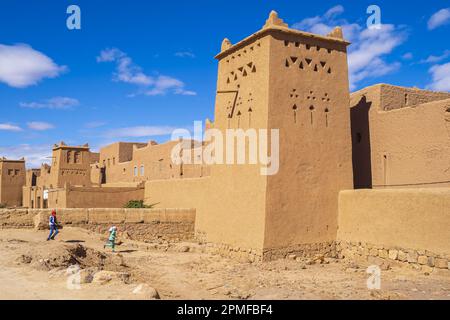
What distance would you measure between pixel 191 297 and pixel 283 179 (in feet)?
14.5

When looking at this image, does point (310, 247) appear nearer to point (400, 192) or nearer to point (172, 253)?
point (400, 192)

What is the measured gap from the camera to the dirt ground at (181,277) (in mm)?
7352

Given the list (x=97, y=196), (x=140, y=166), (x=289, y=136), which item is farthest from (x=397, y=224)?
(x=140, y=166)

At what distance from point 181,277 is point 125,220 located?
5.74 m

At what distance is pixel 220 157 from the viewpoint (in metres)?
13.9

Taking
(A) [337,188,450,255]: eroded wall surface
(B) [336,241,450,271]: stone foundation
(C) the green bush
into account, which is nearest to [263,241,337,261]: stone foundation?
(B) [336,241,450,271]: stone foundation

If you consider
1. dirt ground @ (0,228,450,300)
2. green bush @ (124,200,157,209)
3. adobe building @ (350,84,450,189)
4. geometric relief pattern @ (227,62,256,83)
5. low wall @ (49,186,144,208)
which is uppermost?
geometric relief pattern @ (227,62,256,83)

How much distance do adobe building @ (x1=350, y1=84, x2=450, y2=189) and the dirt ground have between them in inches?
114

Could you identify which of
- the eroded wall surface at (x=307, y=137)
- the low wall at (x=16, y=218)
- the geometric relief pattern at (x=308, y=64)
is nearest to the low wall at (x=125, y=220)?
the low wall at (x=16, y=218)

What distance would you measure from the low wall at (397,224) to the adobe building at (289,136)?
2.10ft

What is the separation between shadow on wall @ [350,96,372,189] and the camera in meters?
13.7

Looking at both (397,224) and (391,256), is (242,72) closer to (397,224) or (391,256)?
(397,224)

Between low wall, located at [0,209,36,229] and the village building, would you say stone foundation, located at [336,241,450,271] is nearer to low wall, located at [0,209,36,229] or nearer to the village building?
the village building
